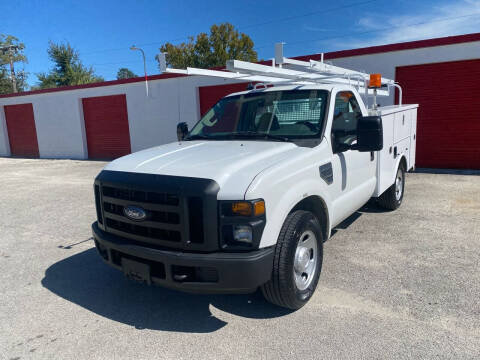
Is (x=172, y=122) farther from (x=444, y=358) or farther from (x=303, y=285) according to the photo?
(x=444, y=358)

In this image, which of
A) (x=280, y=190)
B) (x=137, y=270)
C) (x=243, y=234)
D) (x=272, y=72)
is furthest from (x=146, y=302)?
(x=272, y=72)

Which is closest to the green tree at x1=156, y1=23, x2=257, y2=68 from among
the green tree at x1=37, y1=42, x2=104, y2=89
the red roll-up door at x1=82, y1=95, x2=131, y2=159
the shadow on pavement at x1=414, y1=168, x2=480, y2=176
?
the green tree at x1=37, y1=42, x2=104, y2=89

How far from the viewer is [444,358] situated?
262 centimetres

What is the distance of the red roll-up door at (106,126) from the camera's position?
16.6m

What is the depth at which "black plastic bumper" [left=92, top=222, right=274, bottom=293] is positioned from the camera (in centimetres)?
269

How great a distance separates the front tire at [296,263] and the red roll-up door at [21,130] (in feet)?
67.1

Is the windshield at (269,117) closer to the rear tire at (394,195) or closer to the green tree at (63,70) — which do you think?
the rear tire at (394,195)

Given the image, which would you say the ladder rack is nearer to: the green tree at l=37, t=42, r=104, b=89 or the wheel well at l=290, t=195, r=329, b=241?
the wheel well at l=290, t=195, r=329, b=241

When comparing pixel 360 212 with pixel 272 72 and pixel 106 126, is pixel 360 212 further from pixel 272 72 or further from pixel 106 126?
pixel 106 126

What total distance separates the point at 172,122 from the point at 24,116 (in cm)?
1045

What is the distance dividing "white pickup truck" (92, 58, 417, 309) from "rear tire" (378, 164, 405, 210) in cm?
198

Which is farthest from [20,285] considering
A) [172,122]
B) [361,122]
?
[172,122]

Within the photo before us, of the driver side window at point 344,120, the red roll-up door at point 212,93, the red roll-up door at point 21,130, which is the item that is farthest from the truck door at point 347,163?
the red roll-up door at point 21,130

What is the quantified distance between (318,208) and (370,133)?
0.89 metres
